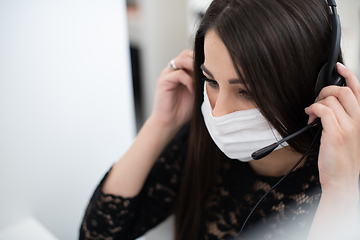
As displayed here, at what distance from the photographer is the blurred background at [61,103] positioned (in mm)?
877

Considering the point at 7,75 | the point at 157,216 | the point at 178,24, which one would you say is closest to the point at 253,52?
the point at 157,216

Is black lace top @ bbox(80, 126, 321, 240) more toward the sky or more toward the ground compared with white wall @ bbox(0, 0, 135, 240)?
more toward the ground

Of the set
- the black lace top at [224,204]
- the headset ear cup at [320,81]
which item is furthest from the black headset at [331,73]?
the black lace top at [224,204]

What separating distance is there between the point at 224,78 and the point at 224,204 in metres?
0.45

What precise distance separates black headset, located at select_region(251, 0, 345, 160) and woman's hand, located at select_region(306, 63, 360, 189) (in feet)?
0.05

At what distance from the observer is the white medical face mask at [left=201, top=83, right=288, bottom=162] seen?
1.88 ft

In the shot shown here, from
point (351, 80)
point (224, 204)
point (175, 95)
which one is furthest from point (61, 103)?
point (351, 80)

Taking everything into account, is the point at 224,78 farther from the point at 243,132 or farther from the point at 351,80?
the point at 351,80

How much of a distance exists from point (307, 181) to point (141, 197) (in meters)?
0.52

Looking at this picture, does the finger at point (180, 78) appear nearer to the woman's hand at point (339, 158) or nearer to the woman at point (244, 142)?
the woman at point (244, 142)

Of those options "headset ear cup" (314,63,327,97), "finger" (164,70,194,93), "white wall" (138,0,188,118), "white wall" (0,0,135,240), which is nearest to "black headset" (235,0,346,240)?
"headset ear cup" (314,63,327,97)

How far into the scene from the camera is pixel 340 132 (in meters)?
0.50

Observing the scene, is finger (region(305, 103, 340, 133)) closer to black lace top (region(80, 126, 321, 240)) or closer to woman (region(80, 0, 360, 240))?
woman (region(80, 0, 360, 240))

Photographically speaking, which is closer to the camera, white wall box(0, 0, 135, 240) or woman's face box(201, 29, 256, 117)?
woman's face box(201, 29, 256, 117)
